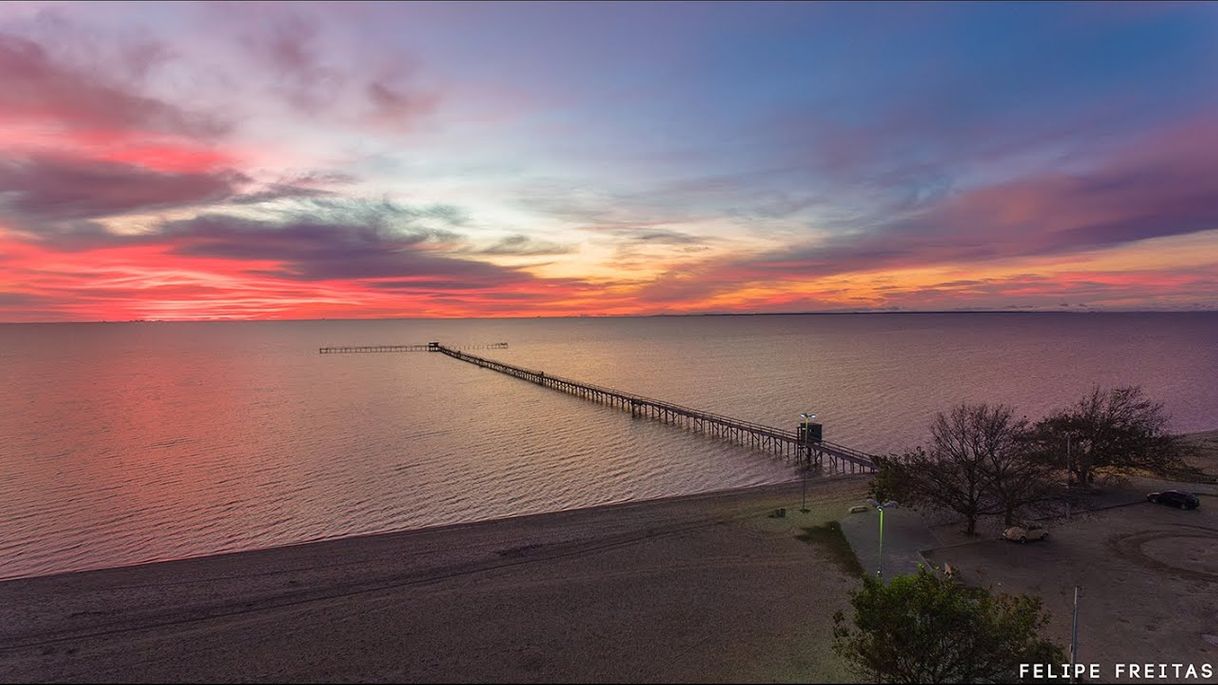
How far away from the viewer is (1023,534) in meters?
30.4

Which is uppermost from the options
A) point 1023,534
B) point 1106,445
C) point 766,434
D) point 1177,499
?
point 1106,445

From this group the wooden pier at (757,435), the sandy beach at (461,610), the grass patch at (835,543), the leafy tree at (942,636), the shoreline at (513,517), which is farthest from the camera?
the wooden pier at (757,435)

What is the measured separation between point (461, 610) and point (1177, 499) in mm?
42663

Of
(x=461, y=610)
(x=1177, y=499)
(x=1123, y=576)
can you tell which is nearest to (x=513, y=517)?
(x=461, y=610)

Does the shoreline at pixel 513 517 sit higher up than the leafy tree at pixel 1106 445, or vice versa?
the leafy tree at pixel 1106 445

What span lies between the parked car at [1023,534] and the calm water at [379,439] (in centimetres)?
2116

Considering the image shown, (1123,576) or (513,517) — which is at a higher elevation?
(1123,576)

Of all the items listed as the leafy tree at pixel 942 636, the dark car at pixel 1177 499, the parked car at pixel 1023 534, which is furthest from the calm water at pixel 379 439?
the leafy tree at pixel 942 636

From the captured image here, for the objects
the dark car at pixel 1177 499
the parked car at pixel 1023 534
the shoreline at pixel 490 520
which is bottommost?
the shoreline at pixel 490 520

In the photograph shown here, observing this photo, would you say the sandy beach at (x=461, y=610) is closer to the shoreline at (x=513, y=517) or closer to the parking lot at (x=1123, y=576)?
the shoreline at (x=513, y=517)

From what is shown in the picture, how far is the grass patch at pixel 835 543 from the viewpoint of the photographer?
29.5 meters

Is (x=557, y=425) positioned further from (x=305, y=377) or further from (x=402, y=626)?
(x=305, y=377)

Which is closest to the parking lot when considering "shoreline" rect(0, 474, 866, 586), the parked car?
the parked car

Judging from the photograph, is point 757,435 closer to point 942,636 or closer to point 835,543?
point 835,543
